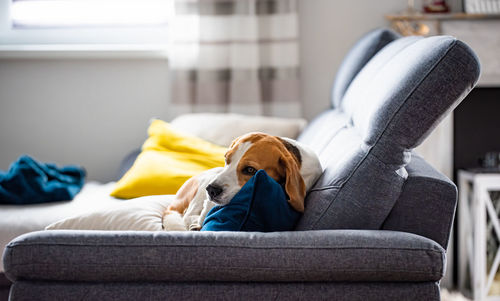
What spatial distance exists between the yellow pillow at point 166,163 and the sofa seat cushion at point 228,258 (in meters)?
0.83

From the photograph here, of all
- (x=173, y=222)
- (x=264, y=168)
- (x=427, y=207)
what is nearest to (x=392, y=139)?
(x=427, y=207)

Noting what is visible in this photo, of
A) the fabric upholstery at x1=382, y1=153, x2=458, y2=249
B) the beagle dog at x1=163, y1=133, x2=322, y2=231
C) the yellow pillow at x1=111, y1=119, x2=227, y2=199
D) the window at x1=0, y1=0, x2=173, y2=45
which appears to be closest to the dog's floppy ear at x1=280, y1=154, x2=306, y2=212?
the beagle dog at x1=163, y1=133, x2=322, y2=231

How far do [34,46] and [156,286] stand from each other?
85.0 inches

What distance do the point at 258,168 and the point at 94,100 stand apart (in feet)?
6.31

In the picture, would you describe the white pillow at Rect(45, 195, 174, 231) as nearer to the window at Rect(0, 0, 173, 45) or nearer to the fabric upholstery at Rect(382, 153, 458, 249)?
the fabric upholstery at Rect(382, 153, 458, 249)

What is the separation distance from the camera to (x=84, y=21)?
2947mm

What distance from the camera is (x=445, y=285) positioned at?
8.75 ft

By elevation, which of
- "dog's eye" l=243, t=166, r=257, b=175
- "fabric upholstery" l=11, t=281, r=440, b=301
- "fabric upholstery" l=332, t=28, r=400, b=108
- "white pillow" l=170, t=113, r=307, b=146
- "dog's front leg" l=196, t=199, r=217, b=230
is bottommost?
"fabric upholstery" l=11, t=281, r=440, b=301

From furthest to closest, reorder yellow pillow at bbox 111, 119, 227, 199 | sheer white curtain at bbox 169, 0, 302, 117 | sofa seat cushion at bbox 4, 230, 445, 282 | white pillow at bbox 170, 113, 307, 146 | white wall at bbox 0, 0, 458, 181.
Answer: white wall at bbox 0, 0, 458, 181
sheer white curtain at bbox 169, 0, 302, 117
white pillow at bbox 170, 113, 307, 146
yellow pillow at bbox 111, 119, 227, 199
sofa seat cushion at bbox 4, 230, 445, 282

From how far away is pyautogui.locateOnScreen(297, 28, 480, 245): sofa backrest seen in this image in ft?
3.54

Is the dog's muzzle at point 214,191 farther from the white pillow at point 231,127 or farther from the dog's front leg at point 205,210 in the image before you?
the white pillow at point 231,127

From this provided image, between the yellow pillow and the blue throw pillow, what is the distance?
0.76 m

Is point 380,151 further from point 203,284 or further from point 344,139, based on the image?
point 203,284

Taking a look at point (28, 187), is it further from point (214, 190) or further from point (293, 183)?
point (293, 183)
